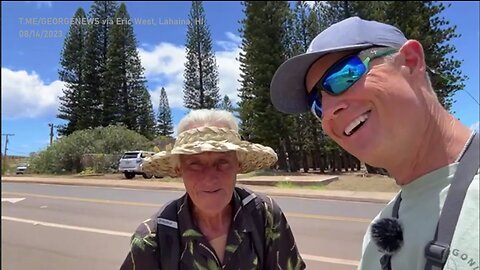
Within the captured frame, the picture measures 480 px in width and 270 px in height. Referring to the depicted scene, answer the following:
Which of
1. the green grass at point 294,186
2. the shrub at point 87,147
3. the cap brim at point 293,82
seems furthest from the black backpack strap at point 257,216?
the green grass at point 294,186

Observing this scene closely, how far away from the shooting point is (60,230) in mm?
7727

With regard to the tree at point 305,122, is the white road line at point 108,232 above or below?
below

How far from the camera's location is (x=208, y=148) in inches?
77.2

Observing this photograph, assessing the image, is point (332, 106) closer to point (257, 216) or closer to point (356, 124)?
point (356, 124)

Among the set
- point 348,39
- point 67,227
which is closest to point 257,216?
point 348,39

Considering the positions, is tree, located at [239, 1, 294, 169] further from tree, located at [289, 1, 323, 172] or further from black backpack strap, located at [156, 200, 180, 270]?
black backpack strap, located at [156, 200, 180, 270]

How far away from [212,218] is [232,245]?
171 mm

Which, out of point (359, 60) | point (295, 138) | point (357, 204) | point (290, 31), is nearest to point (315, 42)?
point (359, 60)

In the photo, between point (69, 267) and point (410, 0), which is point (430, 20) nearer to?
point (410, 0)

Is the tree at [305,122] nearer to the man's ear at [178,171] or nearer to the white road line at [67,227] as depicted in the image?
the white road line at [67,227]

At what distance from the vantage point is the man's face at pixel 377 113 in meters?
1.17

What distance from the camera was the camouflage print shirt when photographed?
184 centimetres

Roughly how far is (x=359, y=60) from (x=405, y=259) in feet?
1.82

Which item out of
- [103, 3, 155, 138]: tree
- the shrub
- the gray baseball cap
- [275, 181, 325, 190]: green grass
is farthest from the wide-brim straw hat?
[275, 181, 325, 190]: green grass
